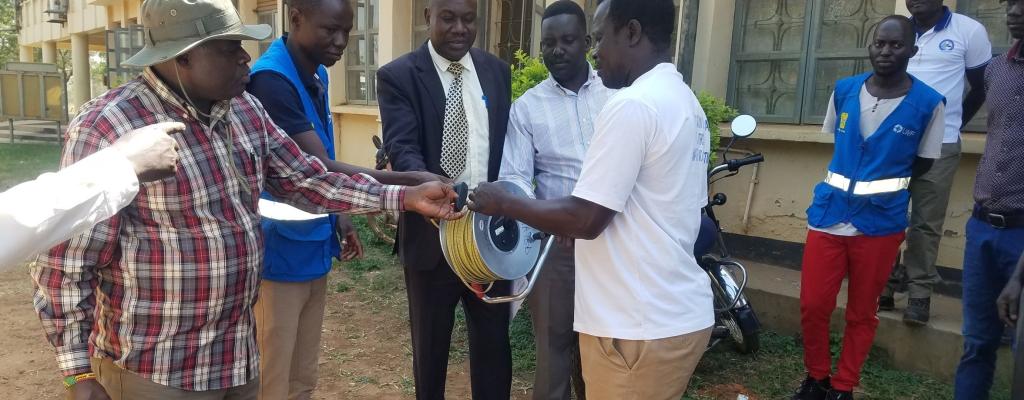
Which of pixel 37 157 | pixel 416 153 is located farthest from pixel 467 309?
pixel 37 157

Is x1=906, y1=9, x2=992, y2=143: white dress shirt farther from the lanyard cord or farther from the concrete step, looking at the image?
the lanyard cord

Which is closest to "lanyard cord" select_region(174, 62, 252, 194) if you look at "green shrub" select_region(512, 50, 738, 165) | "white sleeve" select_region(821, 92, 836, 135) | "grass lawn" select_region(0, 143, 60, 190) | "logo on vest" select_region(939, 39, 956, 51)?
"green shrub" select_region(512, 50, 738, 165)

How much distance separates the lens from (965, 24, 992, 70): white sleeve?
4.10 metres

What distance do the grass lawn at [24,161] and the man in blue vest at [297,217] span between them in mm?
10299

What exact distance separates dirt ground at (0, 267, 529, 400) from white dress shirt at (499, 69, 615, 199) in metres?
1.55

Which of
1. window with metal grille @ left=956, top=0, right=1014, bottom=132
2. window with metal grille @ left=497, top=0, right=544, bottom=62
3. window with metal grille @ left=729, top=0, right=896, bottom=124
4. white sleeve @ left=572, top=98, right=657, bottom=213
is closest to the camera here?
white sleeve @ left=572, top=98, right=657, bottom=213

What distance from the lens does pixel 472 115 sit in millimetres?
3125

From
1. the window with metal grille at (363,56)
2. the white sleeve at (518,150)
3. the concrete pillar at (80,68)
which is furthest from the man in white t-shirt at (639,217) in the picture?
the concrete pillar at (80,68)

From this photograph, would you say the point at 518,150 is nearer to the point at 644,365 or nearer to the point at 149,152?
the point at 644,365

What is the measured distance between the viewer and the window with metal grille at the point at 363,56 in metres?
10.2

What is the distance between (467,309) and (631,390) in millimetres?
1242

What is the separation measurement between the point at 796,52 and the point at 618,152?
4154 mm

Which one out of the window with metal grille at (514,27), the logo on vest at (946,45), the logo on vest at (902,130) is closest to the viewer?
the logo on vest at (902,130)

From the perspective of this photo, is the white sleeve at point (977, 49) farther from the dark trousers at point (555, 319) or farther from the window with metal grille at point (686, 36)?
the dark trousers at point (555, 319)
